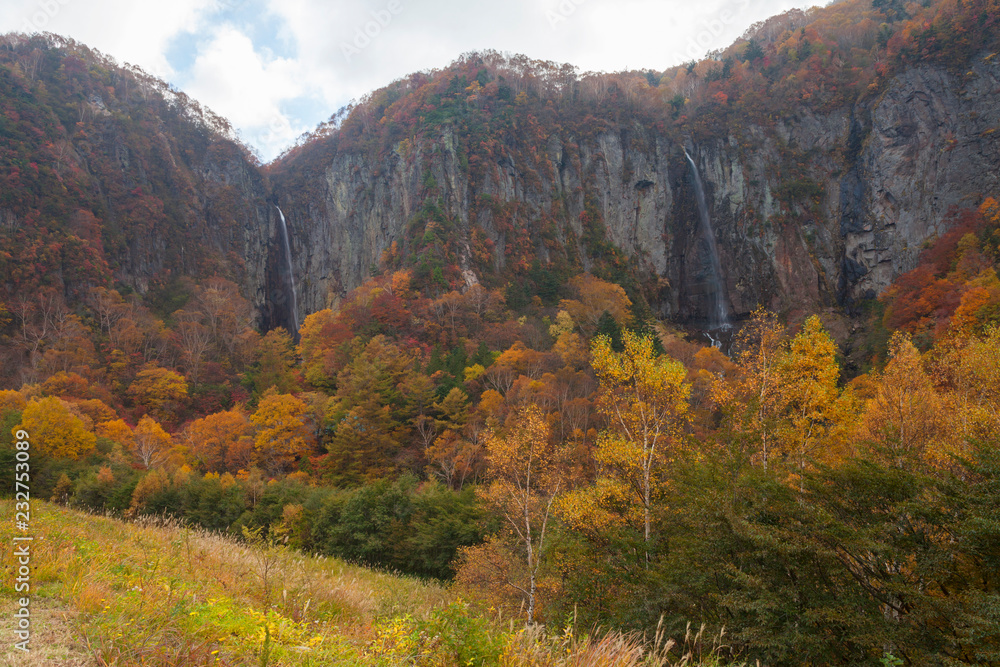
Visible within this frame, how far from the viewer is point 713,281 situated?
7388 centimetres

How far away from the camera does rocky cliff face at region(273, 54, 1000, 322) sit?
59594 mm

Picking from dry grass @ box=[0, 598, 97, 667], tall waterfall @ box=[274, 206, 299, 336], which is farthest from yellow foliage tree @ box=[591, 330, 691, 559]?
tall waterfall @ box=[274, 206, 299, 336]

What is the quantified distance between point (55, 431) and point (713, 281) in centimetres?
7719

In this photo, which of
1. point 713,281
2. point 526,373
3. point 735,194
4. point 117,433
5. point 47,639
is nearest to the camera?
point 47,639

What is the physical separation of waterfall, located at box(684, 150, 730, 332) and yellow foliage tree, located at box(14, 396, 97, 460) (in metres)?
70.6

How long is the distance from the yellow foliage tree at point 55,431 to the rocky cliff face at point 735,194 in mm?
47944

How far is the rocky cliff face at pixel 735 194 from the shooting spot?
2346 inches

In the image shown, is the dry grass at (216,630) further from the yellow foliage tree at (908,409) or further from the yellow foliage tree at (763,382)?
the yellow foliage tree at (908,409)

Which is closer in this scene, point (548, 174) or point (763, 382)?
point (763, 382)

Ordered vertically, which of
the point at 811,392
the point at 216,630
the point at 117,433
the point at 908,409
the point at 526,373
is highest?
the point at 216,630

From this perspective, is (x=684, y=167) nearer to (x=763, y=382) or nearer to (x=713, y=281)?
(x=713, y=281)

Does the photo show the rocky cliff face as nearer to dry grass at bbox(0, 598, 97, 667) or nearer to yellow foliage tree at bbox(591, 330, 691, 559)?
yellow foliage tree at bbox(591, 330, 691, 559)

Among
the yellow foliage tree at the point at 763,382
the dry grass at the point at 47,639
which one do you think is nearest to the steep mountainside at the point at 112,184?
the dry grass at the point at 47,639

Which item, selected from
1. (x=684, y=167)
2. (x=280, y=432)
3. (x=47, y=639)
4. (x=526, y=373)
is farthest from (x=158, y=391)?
(x=684, y=167)
